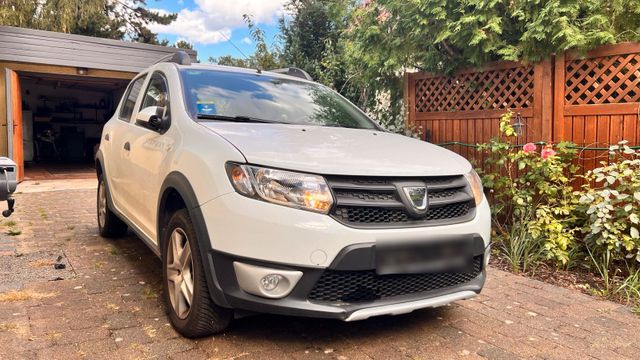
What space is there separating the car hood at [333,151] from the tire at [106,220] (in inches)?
99.5

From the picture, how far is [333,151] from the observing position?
2705 millimetres

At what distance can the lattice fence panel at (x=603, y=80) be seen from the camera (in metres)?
4.34

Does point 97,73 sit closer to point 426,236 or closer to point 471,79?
point 471,79

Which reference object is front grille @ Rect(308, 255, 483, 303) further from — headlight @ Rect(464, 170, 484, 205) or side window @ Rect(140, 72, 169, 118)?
side window @ Rect(140, 72, 169, 118)

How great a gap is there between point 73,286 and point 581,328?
3566 mm

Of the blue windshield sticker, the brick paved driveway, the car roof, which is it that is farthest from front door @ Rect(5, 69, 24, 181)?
the blue windshield sticker

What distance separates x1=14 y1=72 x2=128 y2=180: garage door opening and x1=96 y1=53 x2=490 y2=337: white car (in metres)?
15.3

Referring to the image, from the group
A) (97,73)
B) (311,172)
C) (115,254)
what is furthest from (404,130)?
(97,73)

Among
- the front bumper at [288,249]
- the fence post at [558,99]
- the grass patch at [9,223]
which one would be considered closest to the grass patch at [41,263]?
the grass patch at [9,223]

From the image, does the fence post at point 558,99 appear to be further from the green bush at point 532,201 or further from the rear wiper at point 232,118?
the rear wiper at point 232,118

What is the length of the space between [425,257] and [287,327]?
39.1 inches

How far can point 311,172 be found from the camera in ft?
7.95

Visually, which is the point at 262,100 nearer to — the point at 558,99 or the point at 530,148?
the point at 530,148

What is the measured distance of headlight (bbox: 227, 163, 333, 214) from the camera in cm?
239
